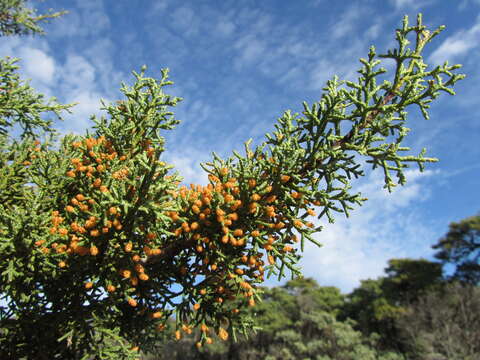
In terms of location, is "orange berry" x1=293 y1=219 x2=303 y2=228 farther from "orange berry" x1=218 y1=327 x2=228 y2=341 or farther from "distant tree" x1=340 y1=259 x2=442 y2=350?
"distant tree" x1=340 y1=259 x2=442 y2=350

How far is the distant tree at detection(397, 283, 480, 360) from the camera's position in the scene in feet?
81.9

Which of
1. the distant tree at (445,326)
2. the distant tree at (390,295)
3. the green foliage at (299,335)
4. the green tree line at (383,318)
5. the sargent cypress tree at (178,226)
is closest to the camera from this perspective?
the sargent cypress tree at (178,226)

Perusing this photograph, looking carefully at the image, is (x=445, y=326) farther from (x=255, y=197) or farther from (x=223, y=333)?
(x=255, y=197)

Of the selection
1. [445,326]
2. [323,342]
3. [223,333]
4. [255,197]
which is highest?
[255,197]

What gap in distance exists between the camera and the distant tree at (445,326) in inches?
982

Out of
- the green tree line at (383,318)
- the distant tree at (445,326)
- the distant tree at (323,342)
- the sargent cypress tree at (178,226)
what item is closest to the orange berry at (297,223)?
the sargent cypress tree at (178,226)

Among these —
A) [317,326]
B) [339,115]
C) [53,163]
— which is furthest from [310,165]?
[317,326]

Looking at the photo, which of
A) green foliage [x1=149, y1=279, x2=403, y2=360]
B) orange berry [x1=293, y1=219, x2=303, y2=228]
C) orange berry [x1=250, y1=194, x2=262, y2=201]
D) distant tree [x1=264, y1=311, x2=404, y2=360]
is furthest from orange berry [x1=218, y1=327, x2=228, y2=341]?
distant tree [x1=264, y1=311, x2=404, y2=360]

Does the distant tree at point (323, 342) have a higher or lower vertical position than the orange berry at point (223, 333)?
lower

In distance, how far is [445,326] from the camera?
2614 centimetres

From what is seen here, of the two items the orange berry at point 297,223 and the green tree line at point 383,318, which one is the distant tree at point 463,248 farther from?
the orange berry at point 297,223

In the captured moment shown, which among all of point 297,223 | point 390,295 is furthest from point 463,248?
point 297,223

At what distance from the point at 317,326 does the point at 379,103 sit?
3077cm

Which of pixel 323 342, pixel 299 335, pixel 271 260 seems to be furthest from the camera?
pixel 299 335
